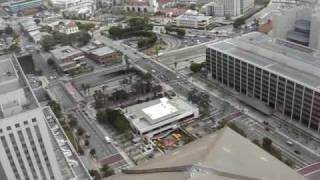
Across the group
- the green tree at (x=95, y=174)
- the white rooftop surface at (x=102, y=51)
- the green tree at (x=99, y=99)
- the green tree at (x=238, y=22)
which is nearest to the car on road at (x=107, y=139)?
the green tree at (x=95, y=174)

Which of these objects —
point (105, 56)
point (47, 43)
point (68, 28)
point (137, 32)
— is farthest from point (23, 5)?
point (105, 56)

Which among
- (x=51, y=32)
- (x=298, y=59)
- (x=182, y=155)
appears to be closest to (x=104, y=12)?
(x=51, y=32)

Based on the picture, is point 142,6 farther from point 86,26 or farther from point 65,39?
point 65,39

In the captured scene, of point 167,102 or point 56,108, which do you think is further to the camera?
point 56,108

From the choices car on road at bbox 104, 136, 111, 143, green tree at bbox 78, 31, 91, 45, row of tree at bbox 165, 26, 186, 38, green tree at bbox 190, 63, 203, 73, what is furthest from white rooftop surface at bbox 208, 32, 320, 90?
green tree at bbox 78, 31, 91, 45

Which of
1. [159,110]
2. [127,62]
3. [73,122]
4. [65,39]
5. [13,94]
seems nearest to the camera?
[13,94]

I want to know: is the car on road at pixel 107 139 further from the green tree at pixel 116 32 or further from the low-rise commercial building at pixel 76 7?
the low-rise commercial building at pixel 76 7
